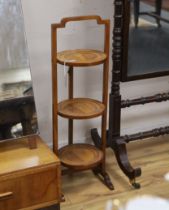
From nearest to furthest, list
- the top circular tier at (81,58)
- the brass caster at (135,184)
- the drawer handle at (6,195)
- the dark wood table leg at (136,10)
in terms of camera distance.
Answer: the drawer handle at (6,195) < the top circular tier at (81,58) < the dark wood table leg at (136,10) < the brass caster at (135,184)

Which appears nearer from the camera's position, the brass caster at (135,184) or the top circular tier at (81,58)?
the top circular tier at (81,58)

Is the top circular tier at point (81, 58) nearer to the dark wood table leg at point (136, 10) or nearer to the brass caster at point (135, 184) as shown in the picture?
the dark wood table leg at point (136, 10)

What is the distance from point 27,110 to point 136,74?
0.66 metres

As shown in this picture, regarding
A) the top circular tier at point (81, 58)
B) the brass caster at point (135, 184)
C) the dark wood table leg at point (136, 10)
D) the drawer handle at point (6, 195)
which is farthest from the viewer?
the brass caster at point (135, 184)

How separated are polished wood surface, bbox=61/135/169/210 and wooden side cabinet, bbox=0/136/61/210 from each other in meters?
0.24

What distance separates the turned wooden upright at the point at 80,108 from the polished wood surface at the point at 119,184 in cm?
A: 7

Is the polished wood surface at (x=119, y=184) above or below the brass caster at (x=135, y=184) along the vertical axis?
below

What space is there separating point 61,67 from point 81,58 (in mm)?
333

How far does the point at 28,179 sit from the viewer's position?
171 cm

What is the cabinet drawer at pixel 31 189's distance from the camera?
168 cm

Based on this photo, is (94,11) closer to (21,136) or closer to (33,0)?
(33,0)

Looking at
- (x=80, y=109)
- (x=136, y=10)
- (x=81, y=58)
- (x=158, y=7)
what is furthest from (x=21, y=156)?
(x=158, y=7)

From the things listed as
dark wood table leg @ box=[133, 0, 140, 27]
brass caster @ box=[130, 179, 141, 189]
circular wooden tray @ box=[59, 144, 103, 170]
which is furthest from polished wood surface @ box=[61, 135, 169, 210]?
dark wood table leg @ box=[133, 0, 140, 27]

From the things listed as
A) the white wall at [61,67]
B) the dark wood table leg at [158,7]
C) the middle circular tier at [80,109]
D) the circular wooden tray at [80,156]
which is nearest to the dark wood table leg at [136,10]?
the dark wood table leg at [158,7]
